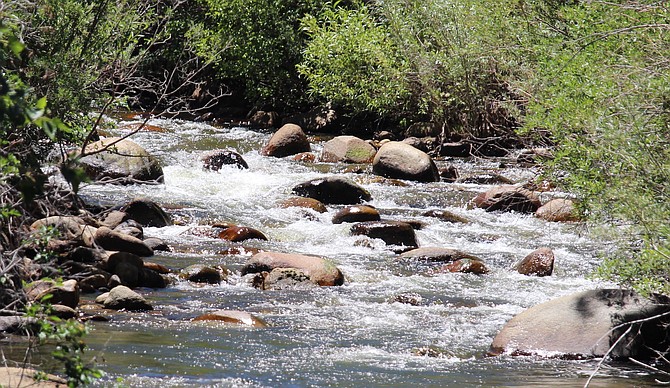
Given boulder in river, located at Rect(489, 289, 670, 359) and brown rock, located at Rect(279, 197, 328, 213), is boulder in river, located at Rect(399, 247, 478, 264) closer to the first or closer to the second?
brown rock, located at Rect(279, 197, 328, 213)

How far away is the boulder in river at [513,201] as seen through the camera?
16.8 m

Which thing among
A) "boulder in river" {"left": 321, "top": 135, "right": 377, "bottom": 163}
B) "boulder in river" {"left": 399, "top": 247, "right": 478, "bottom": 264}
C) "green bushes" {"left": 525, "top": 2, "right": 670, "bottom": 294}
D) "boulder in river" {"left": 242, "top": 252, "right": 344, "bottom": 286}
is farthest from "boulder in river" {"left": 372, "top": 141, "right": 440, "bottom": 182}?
"green bushes" {"left": 525, "top": 2, "right": 670, "bottom": 294}

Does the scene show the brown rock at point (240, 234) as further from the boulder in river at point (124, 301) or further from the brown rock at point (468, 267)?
the boulder in river at point (124, 301)

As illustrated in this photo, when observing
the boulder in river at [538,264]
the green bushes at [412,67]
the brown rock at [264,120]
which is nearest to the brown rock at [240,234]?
the boulder in river at [538,264]

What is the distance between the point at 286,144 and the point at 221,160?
2600 millimetres

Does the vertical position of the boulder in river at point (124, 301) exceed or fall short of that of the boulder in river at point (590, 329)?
it falls short

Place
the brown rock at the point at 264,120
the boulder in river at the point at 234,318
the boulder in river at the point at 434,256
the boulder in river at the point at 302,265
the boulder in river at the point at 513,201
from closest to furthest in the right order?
the boulder in river at the point at 234,318
the boulder in river at the point at 302,265
the boulder in river at the point at 434,256
the boulder in river at the point at 513,201
the brown rock at the point at 264,120

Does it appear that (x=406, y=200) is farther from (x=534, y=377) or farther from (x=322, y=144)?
(x=534, y=377)

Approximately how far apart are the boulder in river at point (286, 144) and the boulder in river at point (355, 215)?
6.49 meters

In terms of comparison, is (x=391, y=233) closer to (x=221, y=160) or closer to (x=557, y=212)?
(x=557, y=212)

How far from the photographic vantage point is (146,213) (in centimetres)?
1441

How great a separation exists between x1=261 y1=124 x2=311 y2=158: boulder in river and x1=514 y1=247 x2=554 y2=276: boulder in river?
31.9 ft

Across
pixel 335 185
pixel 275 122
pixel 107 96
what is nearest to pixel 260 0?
pixel 275 122

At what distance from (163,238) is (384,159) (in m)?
7.11
